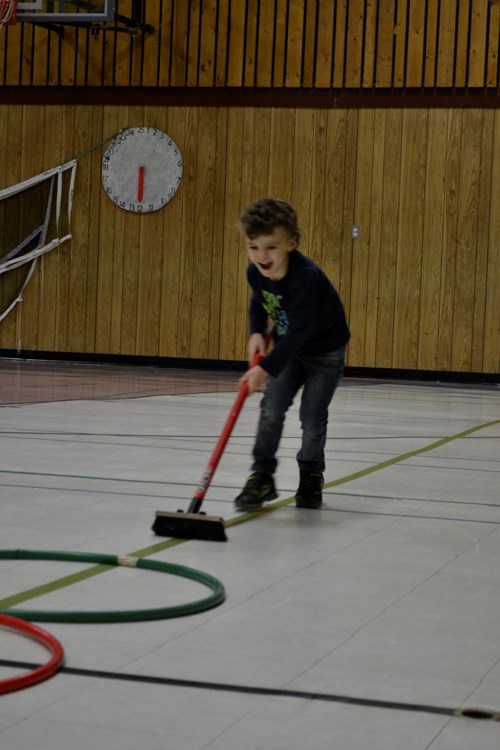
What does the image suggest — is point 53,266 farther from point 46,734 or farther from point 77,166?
point 46,734

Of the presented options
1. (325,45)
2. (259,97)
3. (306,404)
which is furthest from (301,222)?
(306,404)

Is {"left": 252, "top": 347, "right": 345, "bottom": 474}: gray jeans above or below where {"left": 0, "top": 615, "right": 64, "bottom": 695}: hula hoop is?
above

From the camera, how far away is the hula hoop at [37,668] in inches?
61.4

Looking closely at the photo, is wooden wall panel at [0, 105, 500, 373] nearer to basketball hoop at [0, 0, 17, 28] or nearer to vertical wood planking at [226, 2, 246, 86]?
vertical wood planking at [226, 2, 246, 86]

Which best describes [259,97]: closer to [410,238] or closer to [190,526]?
[410,238]

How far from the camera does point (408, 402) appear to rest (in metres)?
8.02

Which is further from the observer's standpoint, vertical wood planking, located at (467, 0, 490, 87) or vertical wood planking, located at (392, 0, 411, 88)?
vertical wood planking, located at (392, 0, 411, 88)

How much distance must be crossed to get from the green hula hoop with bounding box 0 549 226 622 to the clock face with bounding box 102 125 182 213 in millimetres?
9406

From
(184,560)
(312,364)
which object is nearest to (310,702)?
(184,560)

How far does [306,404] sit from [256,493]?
0.35 metres

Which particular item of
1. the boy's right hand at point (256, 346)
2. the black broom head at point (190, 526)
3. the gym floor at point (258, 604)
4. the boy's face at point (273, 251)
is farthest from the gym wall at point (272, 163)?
the black broom head at point (190, 526)

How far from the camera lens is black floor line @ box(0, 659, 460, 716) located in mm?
1568

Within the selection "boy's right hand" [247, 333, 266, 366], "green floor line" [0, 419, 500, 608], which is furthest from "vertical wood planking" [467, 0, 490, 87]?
"boy's right hand" [247, 333, 266, 366]

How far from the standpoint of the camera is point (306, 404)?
3496 millimetres
